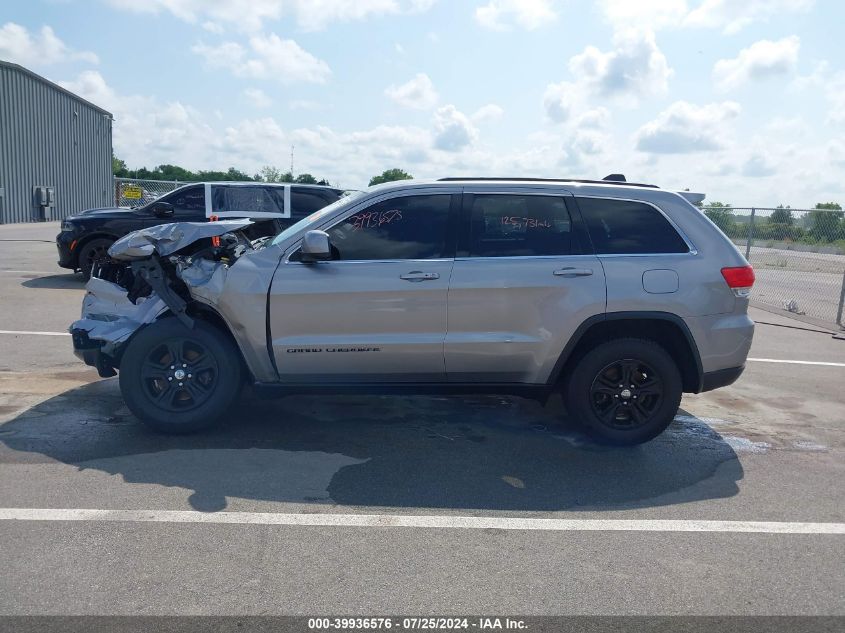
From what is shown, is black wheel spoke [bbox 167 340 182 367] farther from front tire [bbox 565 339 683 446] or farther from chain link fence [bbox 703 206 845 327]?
chain link fence [bbox 703 206 845 327]

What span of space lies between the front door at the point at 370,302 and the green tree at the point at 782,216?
10.3 m

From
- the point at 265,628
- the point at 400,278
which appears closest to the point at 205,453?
the point at 400,278

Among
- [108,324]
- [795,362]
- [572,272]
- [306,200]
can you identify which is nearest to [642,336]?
[572,272]

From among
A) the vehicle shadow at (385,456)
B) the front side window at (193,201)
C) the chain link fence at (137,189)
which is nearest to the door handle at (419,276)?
the vehicle shadow at (385,456)

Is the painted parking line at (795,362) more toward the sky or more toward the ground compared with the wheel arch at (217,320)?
more toward the ground

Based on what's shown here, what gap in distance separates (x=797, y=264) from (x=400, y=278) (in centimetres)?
1356

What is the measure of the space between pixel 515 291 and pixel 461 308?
0.40 m

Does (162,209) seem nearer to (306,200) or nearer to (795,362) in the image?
(306,200)

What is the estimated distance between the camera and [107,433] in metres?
5.32

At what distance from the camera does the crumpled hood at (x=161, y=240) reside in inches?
208

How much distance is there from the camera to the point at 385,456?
504 centimetres

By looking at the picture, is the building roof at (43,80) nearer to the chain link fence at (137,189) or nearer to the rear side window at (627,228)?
the chain link fence at (137,189)

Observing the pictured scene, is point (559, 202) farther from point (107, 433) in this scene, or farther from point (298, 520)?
point (107, 433)

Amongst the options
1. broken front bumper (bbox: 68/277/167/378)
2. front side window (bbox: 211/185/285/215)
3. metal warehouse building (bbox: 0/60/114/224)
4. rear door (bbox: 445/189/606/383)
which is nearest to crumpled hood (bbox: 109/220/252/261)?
broken front bumper (bbox: 68/277/167/378)
